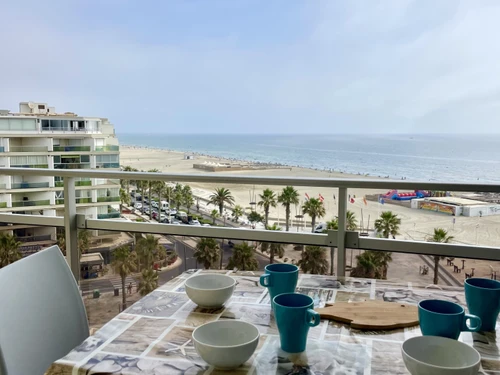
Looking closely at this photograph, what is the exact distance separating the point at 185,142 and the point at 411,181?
8.34 metres

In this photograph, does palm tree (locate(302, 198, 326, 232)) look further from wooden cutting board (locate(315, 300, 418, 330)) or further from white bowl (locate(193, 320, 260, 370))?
white bowl (locate(193, 320, 260, 370))

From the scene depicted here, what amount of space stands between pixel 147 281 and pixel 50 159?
1.71 meters

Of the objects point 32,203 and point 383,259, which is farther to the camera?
point 32,203

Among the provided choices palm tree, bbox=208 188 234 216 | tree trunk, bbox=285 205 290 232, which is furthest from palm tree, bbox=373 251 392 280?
palm tree, bbox=208 188 234 216

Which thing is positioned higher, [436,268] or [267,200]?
[267,200]

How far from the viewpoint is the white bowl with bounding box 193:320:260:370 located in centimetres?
86

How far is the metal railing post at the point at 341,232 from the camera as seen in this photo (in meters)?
2.12

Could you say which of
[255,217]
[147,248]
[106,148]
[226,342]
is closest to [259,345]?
[226,342]

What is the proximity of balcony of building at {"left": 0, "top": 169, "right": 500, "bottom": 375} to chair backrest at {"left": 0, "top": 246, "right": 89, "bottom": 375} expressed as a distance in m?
0.28

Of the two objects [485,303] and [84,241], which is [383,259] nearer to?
[485,303]

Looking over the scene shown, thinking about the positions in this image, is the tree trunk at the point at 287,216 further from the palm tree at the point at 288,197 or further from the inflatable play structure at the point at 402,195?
the inflatable play structure at the point at 402,195

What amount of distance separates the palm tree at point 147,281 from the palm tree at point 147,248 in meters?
0.05

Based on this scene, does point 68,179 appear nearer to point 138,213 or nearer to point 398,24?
point 138,213

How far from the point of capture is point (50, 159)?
3551 mm
